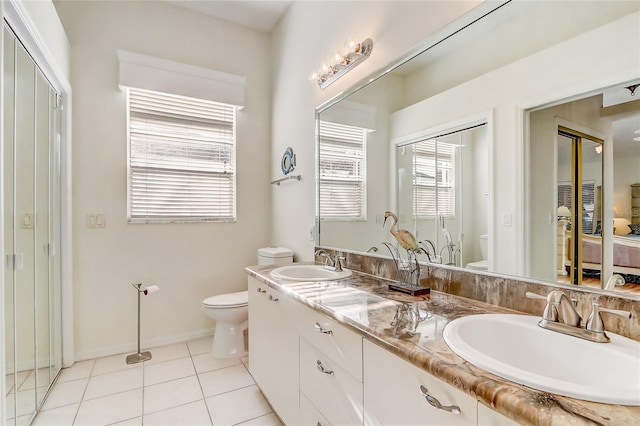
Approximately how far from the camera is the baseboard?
Answer: 99.3 inches

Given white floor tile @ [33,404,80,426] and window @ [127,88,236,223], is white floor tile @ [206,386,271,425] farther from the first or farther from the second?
window @ [127,88,236,223]

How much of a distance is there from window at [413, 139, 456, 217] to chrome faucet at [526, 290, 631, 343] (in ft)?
1.95

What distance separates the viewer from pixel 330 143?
2.28 metres

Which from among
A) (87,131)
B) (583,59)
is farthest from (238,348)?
(583,59)

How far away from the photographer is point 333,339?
1.19 m

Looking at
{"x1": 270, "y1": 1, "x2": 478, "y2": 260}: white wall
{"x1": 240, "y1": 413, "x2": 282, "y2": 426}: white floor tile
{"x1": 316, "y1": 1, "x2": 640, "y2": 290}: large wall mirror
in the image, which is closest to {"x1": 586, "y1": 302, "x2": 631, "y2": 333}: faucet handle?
{"x1": 316, "y1": 1, "x2": 640, "y2": 290}: large wall mirror

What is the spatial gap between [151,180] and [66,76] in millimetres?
919

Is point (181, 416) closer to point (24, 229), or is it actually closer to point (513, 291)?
point (24, 229)

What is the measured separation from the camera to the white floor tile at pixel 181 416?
1769 mm

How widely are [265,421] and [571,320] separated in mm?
1618

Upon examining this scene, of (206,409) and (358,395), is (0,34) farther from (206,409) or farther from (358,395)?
(206,409)

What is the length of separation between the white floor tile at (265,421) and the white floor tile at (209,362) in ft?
2.32

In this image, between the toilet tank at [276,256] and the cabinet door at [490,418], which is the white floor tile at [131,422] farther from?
the cabinet door at [490,418]

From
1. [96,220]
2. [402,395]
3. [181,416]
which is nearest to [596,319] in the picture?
[402,395]
